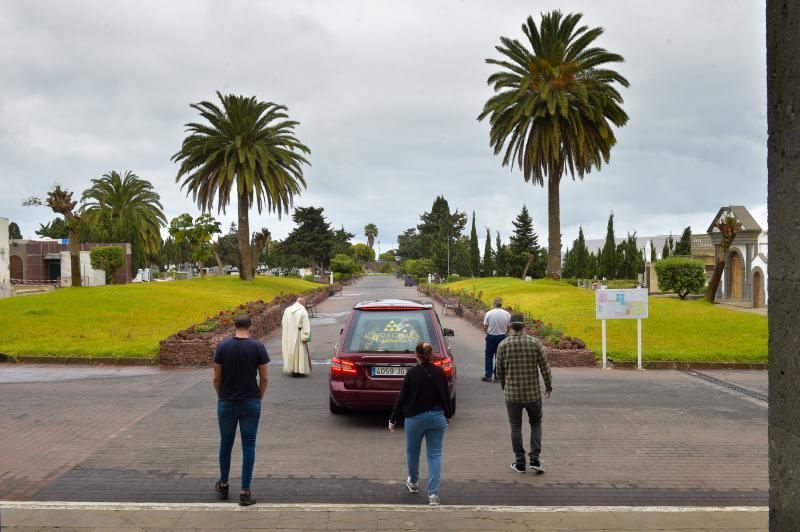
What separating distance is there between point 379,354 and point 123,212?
62.0 meters

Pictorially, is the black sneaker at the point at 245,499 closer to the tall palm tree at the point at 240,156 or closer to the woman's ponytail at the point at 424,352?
the woman's ponytail at the point at 424,352

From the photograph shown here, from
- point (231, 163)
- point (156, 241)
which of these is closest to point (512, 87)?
point (231, 163)

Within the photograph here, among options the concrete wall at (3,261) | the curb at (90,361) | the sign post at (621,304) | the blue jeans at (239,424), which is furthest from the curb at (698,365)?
the concrete wall at (3,261)

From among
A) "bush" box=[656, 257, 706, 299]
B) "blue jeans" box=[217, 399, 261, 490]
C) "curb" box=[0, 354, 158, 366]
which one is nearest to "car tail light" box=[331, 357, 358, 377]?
"blue jeans" box=[217, 399, 261, 490]

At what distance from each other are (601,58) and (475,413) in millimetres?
29413

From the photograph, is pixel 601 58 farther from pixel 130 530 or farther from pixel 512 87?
pixel 130 530

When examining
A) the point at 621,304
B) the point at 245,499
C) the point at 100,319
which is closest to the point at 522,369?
the point at 245,499

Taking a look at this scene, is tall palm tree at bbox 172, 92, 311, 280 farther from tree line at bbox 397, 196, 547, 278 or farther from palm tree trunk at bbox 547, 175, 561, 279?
tree line at bbox 397, 196, 547, 278

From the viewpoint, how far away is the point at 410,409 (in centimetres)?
554

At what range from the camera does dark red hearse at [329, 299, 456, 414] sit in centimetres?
804

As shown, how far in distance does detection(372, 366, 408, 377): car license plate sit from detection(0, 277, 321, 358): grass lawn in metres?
8.34

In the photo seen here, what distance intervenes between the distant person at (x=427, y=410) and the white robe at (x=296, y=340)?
662 centimetres

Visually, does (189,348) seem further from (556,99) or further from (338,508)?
(556,99)

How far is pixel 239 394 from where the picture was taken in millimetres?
5516
